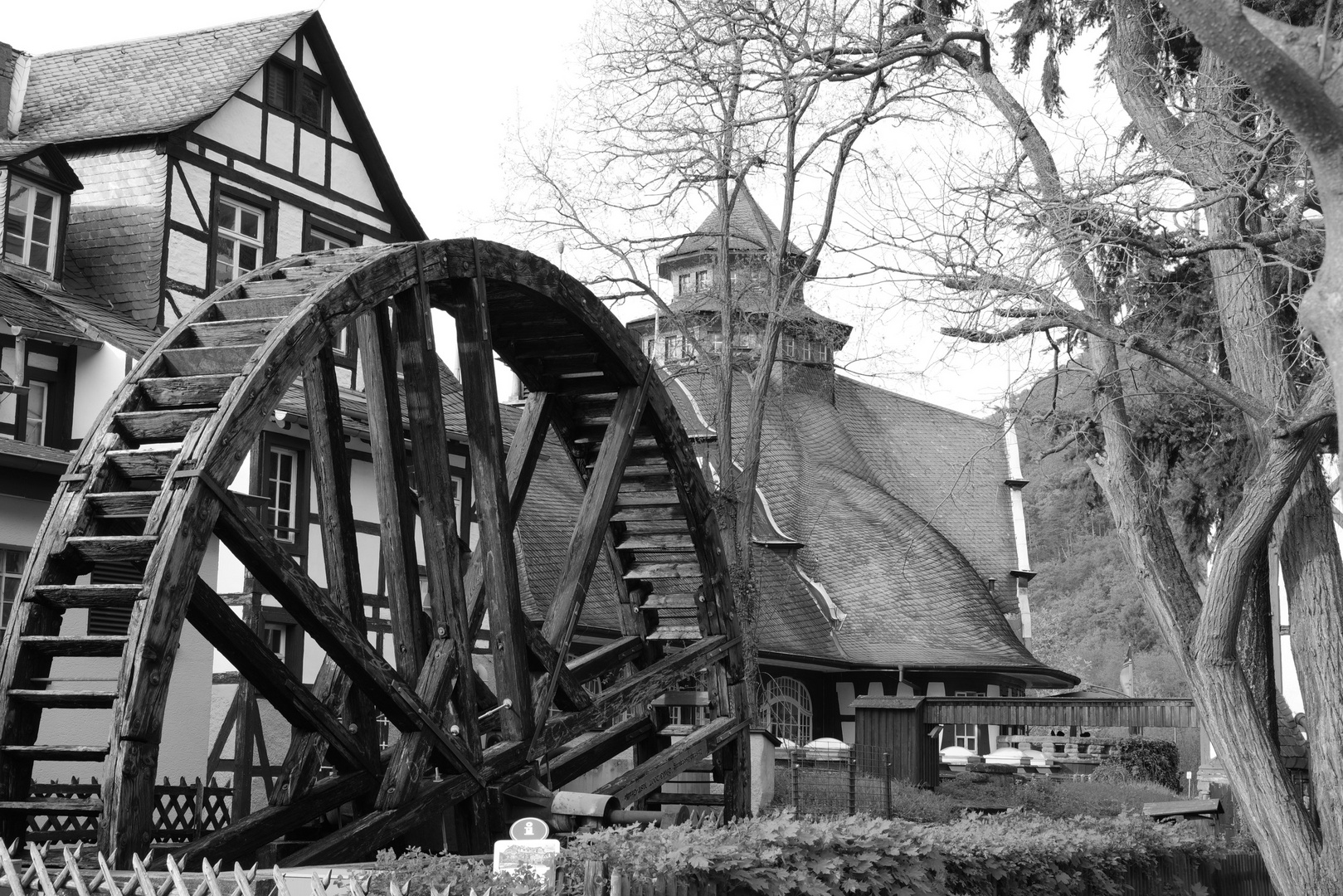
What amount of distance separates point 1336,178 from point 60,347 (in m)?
13.1

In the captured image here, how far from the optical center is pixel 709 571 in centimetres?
1187

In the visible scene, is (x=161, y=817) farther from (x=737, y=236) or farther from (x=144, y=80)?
(x=737, y=236)

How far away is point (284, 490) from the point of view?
17938 mm

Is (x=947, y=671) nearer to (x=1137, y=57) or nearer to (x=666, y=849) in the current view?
(x=1137, y=57)

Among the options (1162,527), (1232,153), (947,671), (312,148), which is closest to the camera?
(1232,153)

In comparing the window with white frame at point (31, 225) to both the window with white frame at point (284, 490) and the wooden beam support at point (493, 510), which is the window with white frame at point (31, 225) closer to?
the window with white frame at point (284, 490)

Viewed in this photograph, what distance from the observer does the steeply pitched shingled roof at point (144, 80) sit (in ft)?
59.1

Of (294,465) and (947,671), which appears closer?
(294,465)

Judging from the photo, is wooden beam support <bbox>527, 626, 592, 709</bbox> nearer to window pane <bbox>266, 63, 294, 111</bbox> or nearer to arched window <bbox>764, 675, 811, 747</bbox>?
window pane <bbox>266, 63, 294, 111</bbox>

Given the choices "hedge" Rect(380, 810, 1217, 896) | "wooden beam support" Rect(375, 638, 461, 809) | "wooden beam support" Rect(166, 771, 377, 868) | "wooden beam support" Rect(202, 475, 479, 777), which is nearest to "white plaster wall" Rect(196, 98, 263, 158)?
"wooden beam support" Rect(375, 638, 461, 809)

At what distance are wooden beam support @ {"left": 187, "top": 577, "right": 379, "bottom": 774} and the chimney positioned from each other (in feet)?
42.0

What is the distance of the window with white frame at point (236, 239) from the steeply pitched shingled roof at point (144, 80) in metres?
1.25

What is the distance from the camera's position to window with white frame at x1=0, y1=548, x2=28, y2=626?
14.2 m

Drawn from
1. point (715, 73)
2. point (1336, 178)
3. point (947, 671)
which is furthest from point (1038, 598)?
point (1336, 178)
